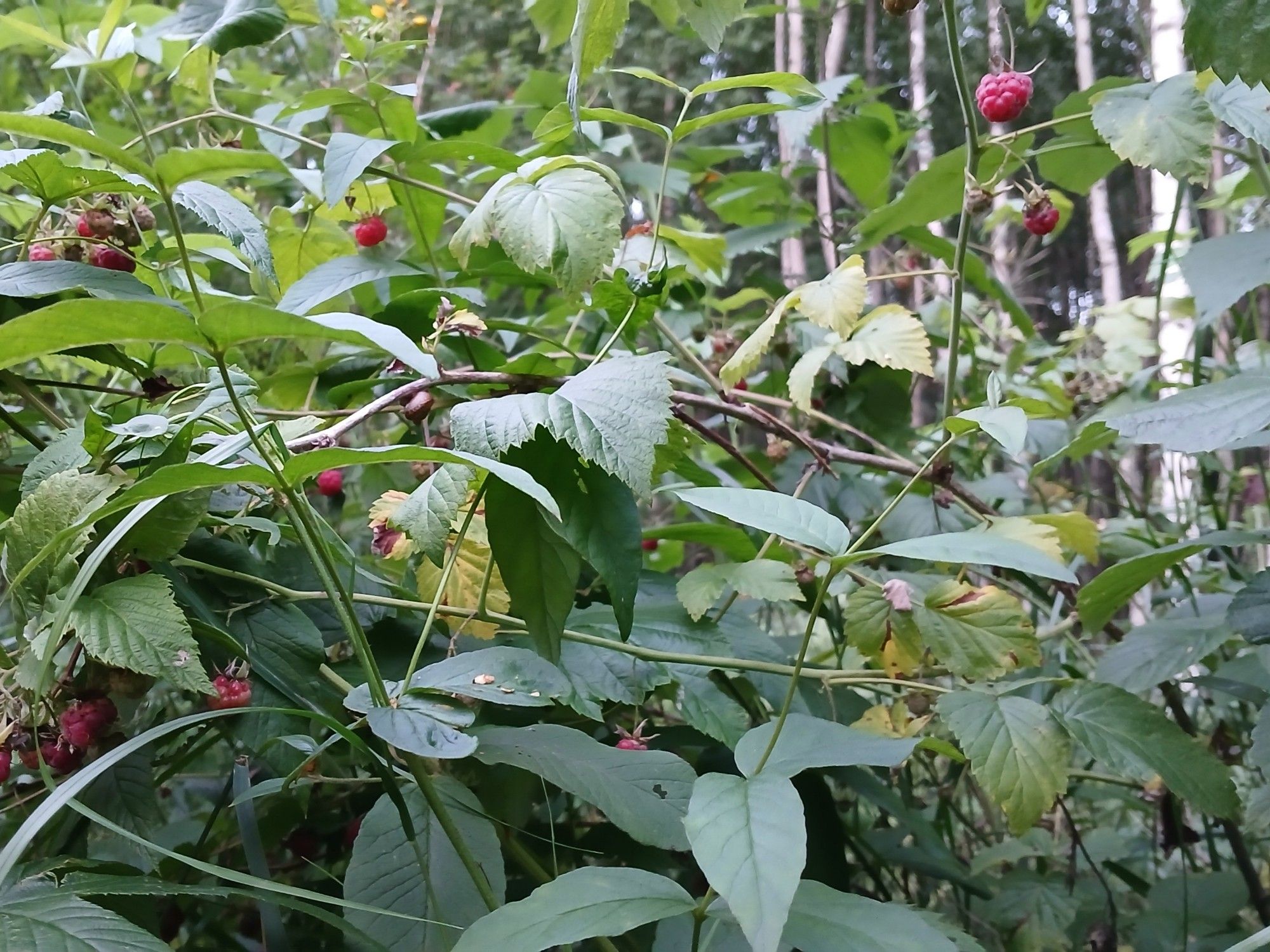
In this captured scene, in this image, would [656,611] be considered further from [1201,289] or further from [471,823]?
[1201,289]

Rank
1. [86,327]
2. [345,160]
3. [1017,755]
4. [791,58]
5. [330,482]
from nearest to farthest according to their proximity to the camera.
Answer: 1. [86,327]
2. [1017,755]
3. [345,160]
4. [330,482]
5. [791,58]

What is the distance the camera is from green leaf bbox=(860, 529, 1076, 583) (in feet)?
1.07

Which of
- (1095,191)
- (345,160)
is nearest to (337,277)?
(345,160)

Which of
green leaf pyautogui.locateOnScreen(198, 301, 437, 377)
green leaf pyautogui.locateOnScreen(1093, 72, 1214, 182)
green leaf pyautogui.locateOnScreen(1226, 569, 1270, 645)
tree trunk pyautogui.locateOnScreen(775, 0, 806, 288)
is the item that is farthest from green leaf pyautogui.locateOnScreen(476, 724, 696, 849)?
tree trunk pyautogui.locateOnScreen(775, 0, 806, 288)

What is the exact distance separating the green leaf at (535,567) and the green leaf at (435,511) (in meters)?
0.04

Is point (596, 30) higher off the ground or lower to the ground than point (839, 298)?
higher

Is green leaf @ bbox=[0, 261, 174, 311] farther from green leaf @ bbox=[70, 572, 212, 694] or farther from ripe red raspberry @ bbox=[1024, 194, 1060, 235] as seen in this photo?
ripe red raspberry @ bbox=[1024, 194, 1060, 235]

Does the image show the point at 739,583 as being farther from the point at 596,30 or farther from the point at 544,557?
the point at 596,30

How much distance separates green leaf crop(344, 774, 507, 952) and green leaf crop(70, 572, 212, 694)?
0.42ft

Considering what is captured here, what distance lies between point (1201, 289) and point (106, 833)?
1.00 metres

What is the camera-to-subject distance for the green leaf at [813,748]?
1.20 ft

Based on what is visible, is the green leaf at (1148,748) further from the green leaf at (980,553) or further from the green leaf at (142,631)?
the green leaf at (142,631)

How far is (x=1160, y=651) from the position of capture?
668 millimetres

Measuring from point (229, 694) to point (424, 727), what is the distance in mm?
131
